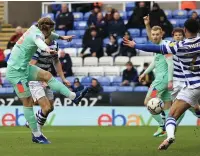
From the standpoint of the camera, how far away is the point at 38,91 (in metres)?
14.3

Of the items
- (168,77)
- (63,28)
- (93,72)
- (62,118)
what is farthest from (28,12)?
(168,77)

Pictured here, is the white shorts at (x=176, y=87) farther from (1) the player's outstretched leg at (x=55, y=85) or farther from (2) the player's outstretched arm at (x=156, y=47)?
(2) the player's outstretched arm at (x=156, y=47)

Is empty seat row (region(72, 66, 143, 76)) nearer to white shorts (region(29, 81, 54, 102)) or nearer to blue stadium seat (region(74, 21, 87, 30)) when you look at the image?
blue stadium seat (region(74, 21, 87, 30))

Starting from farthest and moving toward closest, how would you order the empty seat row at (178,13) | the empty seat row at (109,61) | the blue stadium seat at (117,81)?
the empty seat row at (178,13), the empty seat row at (109,61), the blue stadium seat at (117,81)

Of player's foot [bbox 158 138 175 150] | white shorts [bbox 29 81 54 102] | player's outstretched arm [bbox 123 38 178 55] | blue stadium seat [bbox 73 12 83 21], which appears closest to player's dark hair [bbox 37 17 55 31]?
white shorts [bbox 29 81 54 102]

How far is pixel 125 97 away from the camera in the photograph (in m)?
21.4

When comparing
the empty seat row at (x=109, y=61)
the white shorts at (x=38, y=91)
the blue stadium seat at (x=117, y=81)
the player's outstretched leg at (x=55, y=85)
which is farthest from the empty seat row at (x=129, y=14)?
the player's outstretched leg at (x=55, y=85)

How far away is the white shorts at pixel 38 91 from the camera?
14.2 m

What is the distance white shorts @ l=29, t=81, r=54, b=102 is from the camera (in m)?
14.2

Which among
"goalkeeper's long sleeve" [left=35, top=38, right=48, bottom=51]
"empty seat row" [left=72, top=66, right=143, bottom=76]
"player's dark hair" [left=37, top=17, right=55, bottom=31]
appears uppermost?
"player's dark hair" [left=37, top=17, right=55, bottom=31]

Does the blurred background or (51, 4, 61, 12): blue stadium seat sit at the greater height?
(51, 4, 61, 12): blue stadium seat

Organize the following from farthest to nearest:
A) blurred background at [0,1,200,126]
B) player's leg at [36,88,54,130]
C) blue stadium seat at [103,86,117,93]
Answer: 1. blue stadium seat at [103,86,117,93]
2. blurred background at [0,1,200,126]
3. player's leg at [36,88,54,130]

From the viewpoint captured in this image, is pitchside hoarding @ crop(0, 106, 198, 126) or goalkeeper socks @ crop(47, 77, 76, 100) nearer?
goalkeeper socks @ crop(47, 77, 76, 100)

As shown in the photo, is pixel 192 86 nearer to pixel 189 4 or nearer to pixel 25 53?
pixel 25 53
